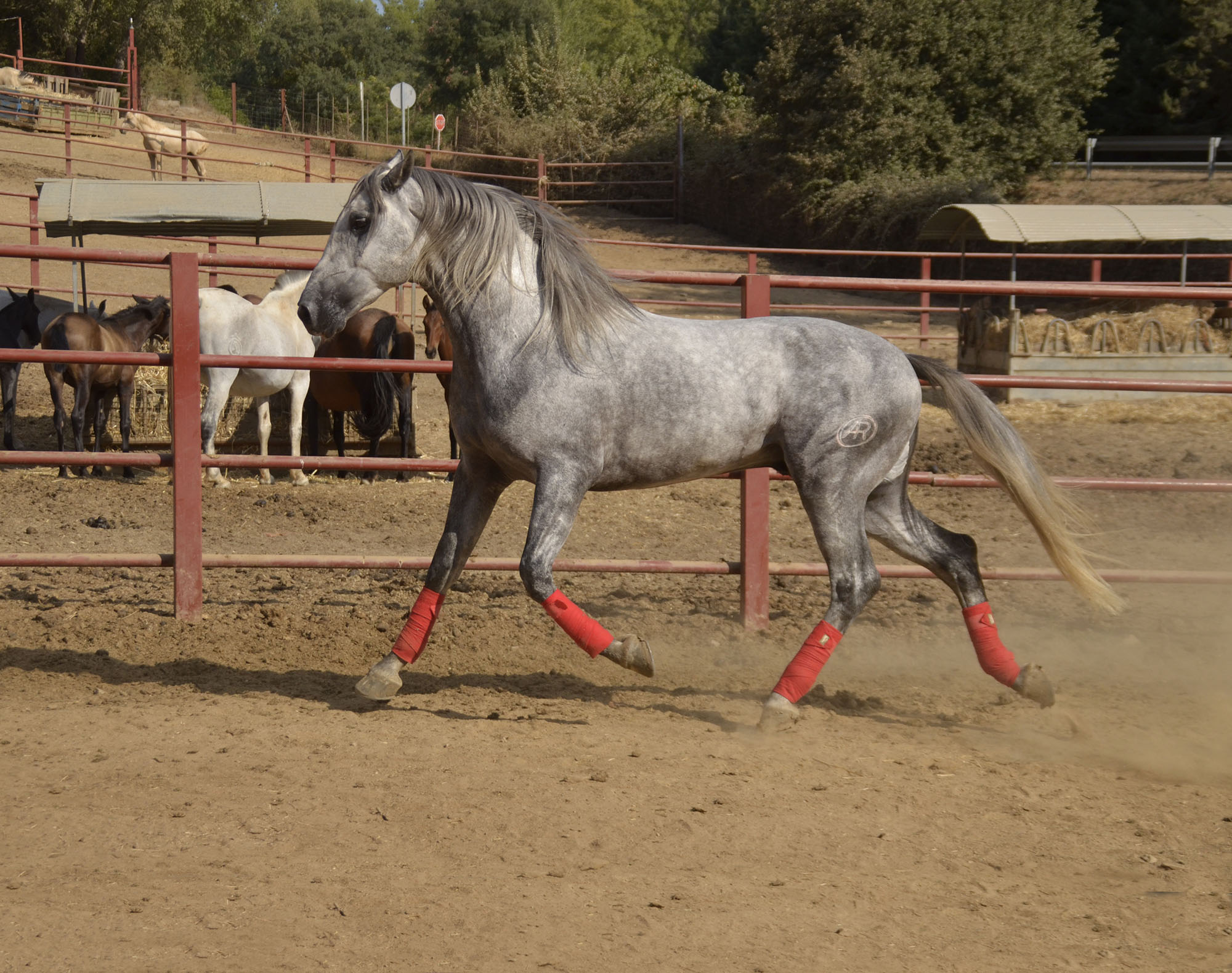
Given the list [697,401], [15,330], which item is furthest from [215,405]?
[697,401]

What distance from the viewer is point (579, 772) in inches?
121

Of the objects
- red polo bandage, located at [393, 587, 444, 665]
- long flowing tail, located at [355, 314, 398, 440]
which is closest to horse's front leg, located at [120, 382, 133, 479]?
long flowing tail, located at [355, 314, 398, 440]

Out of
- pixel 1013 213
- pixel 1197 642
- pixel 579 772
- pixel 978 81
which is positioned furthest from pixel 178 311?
pixel 978 81

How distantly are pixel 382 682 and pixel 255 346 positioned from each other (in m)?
5.78

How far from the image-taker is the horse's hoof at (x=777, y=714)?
351cm

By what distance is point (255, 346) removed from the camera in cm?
879

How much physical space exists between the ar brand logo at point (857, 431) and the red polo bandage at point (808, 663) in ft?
1.94

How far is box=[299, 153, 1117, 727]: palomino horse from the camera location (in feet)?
11.3

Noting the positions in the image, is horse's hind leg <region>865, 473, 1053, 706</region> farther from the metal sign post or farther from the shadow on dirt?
the metal sign post

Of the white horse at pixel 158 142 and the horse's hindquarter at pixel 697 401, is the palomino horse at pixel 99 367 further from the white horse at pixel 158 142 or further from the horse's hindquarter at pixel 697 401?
the white horse at pixel 158 142

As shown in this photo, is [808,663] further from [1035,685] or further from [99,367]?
[99,367]

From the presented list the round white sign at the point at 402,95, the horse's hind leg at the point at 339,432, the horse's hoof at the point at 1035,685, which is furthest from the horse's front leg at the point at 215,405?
the round white sign at the point at 402,95

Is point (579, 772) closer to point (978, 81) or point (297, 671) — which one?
point (297, 671)

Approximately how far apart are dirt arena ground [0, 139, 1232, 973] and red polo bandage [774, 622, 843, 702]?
135 mm
